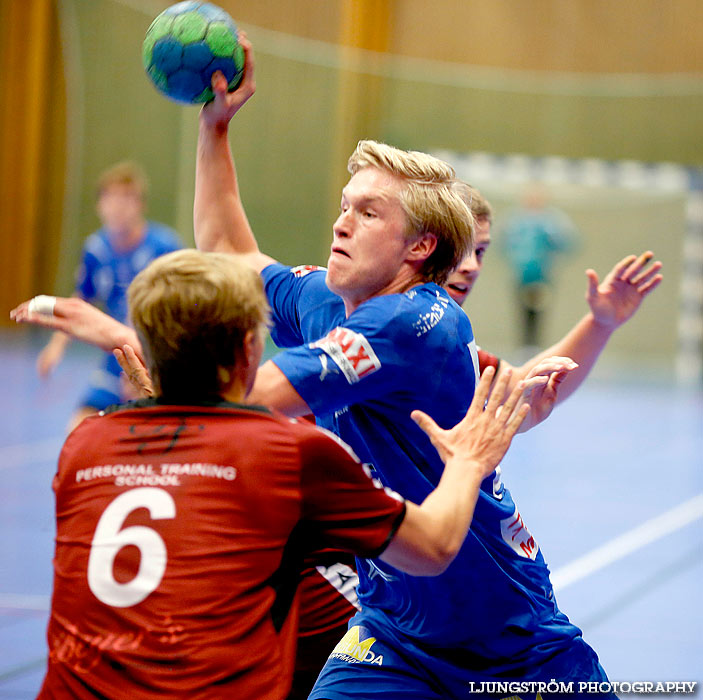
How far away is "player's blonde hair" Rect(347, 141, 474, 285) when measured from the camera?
2352 mm

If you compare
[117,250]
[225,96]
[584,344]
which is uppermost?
[225,96]

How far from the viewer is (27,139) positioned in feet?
50.8

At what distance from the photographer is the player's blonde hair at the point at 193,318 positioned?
1.69 metres

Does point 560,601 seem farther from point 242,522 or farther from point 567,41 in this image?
point 567,41

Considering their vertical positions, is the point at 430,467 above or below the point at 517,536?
above

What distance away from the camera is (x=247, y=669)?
1643mm

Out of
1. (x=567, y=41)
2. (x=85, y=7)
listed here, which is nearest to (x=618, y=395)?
(x=567, y=41)

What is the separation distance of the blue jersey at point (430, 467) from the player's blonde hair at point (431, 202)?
119 millimetres

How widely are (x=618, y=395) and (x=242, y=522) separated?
12.0 m

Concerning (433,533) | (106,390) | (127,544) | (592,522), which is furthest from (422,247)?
(592,522)

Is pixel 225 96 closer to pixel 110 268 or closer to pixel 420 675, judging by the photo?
pixel 420 675

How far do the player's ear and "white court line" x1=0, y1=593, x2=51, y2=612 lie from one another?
2.66 meters

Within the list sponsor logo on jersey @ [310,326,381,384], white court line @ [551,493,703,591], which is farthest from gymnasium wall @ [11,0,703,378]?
sponsor logo on jersey @ [310,326,381,384]

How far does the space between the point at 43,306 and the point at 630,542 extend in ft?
13.7
